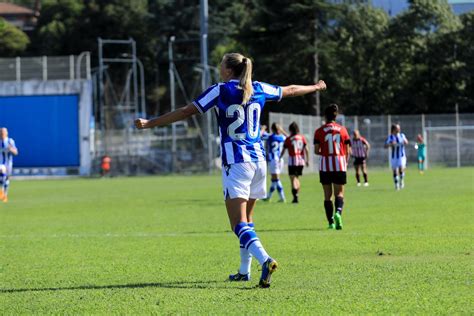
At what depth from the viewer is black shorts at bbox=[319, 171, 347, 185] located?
16234mm

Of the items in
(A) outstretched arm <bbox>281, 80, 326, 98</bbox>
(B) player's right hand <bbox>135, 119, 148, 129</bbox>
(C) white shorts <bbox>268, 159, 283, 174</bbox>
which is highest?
(A) outstretched arm <bbox>281, 80, 326, 98</bbox>

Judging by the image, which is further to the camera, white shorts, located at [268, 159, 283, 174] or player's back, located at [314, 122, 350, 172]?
white shorts, located at [268, 159, 283, 174]

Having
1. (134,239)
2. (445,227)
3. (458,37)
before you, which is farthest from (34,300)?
(458,37)

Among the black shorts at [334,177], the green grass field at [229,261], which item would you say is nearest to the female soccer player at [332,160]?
the black shorts at [334,177]

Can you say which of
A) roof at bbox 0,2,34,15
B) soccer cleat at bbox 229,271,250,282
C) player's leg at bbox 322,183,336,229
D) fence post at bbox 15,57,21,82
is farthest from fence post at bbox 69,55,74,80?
roof at bbox 0,2,34,15

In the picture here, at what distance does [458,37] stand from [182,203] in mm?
44875

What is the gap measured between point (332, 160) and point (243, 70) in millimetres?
7489

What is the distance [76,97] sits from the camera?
57.7 metres

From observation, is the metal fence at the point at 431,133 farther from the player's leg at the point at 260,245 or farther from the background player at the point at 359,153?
the player's leg at the point at 260,245

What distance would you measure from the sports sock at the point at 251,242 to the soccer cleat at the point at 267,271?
57mm

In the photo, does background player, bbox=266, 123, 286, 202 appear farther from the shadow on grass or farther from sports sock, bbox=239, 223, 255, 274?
the shadow on grass

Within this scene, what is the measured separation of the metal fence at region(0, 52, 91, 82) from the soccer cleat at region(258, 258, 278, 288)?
164ft

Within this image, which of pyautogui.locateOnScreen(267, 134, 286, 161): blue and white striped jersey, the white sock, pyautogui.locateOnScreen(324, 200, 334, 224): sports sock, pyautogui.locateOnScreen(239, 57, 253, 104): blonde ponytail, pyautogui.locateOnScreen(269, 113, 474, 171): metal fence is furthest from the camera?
pyautogui.locateOnScreen(269, 113, 474, 171): metal fence

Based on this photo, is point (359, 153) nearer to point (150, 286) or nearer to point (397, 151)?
point (397, 151)
